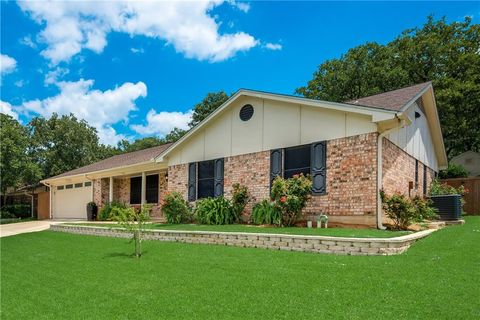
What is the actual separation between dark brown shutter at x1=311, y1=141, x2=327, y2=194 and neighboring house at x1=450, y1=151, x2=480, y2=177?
21.3 metres

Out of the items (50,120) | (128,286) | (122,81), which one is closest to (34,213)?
(50,120)

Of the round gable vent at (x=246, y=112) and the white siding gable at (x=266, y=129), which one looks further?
the round gable vent at (x=246, y=112)

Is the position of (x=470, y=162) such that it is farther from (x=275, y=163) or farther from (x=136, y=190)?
(x=136, y=190)

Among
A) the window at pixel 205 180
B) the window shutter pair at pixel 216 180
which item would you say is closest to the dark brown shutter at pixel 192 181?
the window shutter pair at pixel 216 180

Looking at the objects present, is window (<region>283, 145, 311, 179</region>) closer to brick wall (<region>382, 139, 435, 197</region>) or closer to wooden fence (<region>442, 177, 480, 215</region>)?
brick wall (<region>382, 139, 435, 197</region>)

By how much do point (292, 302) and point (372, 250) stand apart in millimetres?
3235

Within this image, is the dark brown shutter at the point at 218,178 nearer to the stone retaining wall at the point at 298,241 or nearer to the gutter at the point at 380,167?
the stone retaining wall at the point at 298,241

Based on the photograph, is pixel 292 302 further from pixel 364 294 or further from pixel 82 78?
pixel 82 78

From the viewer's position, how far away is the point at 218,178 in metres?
14.1

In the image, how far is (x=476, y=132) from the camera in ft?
81.5

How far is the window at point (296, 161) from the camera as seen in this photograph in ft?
37.3

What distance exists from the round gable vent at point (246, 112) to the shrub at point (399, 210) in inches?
220

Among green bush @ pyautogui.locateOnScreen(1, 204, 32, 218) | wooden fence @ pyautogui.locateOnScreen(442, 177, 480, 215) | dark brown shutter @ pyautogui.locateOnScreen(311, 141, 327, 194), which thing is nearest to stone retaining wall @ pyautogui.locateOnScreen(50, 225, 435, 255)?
dark brown shutter @ pyautogui.locateOnScreen(311, 141, 327, 194)

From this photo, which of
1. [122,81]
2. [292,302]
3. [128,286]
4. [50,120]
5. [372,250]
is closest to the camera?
[292,302]
